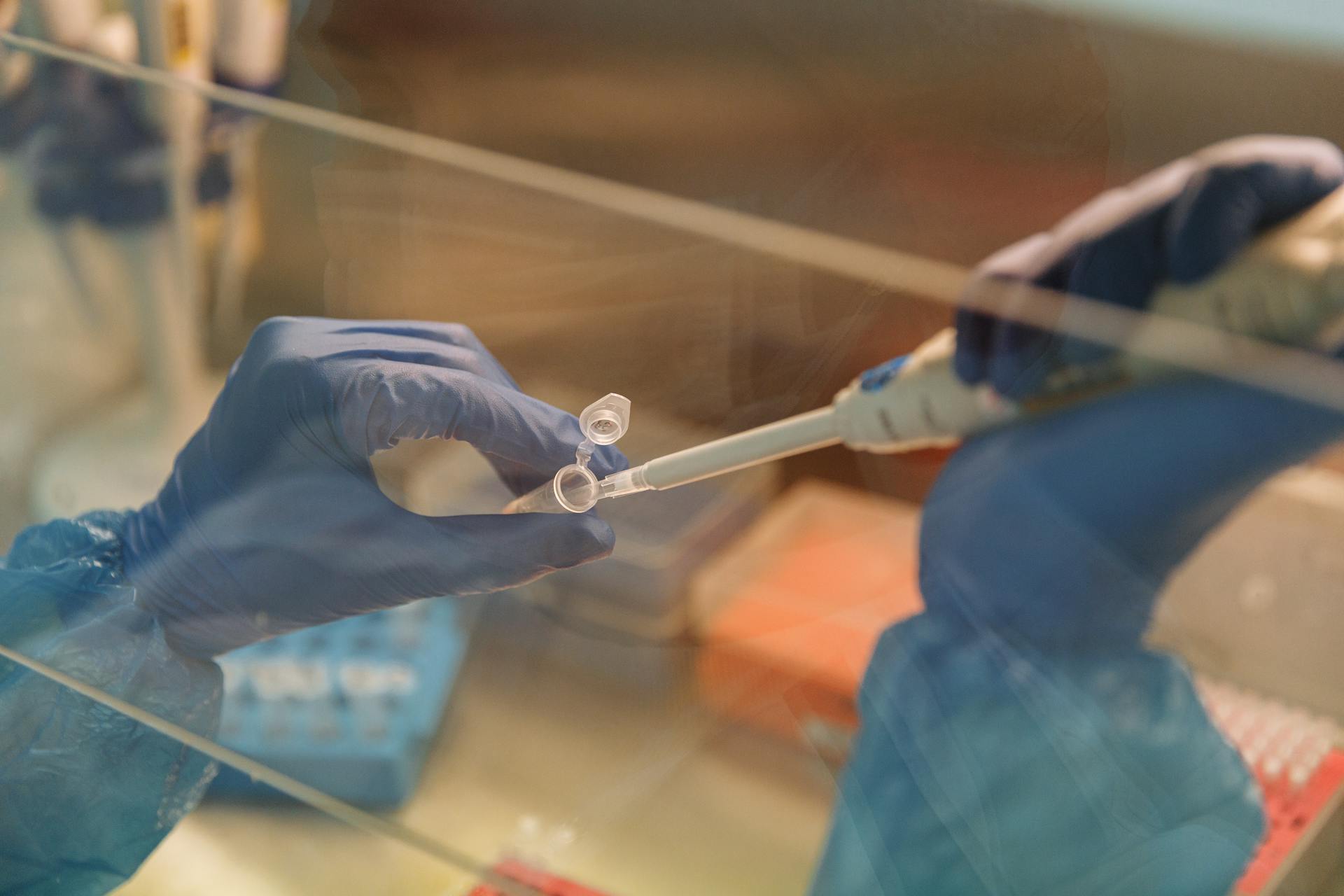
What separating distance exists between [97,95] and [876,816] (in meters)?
1.01

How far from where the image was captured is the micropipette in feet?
1.81

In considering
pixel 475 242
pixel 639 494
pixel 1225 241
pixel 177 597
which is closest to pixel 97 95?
pixel 475 242

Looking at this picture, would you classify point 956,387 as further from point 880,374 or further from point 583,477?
point 583,477

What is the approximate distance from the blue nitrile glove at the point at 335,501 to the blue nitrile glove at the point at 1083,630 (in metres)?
0.23

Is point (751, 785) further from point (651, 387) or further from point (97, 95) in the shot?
A: point (97, 95)

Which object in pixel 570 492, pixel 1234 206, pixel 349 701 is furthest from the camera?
pixel 349 701

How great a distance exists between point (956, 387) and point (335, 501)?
386 millimetres

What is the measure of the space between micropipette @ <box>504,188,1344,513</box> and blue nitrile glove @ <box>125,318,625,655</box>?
0.10 ft

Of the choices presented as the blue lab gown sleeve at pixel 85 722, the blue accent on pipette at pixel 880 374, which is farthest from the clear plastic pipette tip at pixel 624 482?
the blue lab gown sleeve at pixel 85 722

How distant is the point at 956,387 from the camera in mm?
620

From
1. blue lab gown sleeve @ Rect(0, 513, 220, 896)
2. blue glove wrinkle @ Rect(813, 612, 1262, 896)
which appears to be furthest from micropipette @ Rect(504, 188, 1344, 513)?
blue lab gown sleeve @ Rect(0, 513, 220, 896)

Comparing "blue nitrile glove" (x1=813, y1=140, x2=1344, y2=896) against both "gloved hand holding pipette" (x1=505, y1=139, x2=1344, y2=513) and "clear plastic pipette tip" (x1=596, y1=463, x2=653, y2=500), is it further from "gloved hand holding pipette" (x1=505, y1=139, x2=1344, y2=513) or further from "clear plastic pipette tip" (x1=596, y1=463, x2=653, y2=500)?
"clear plastic pipette tip" (x1=596, y1=463, x2=653, y2=500)

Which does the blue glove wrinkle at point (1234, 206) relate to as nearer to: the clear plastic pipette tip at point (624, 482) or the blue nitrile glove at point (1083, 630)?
the blue nitrile glove at point (1083, 630)

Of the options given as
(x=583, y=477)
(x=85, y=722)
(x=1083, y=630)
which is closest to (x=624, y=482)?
(x=583, y=477)
